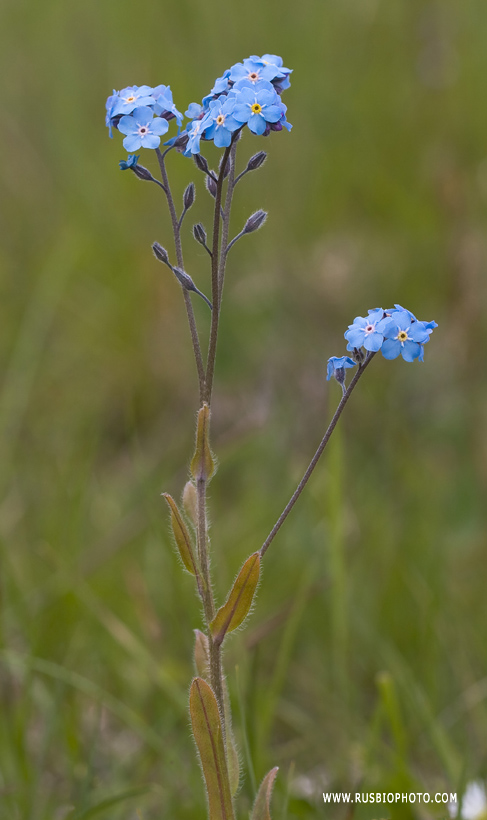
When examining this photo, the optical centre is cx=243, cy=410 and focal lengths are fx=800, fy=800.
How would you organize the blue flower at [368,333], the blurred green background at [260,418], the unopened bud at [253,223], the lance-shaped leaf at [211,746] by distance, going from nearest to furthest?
the blue flower at [368,333], the lance-shaped leaf at [211,746], the unopened bud at [253,223], the blurred green background at [260,418]

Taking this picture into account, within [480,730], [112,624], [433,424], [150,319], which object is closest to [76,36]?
[150,319]

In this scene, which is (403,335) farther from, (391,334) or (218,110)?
(218,110)

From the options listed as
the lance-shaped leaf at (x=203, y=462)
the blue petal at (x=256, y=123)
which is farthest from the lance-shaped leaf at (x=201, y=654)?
the blue petal at (x=256, y=123)

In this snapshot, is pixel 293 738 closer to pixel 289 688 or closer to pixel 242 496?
pixel 289 688

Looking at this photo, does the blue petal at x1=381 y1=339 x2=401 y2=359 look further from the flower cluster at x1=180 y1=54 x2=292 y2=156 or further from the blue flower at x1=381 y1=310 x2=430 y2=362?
the flower cluster at x1=180 y1=54 x2=292 y2=156

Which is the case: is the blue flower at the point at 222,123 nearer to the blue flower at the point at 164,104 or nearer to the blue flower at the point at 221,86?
the blue flower at the point at 221,86

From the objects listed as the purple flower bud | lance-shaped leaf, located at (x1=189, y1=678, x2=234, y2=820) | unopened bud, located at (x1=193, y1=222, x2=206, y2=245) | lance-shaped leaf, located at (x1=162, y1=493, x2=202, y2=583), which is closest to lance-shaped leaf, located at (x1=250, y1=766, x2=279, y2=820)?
lance-shaped leaf, located at (x1=189, y1=678, x2=234, y2=820)
